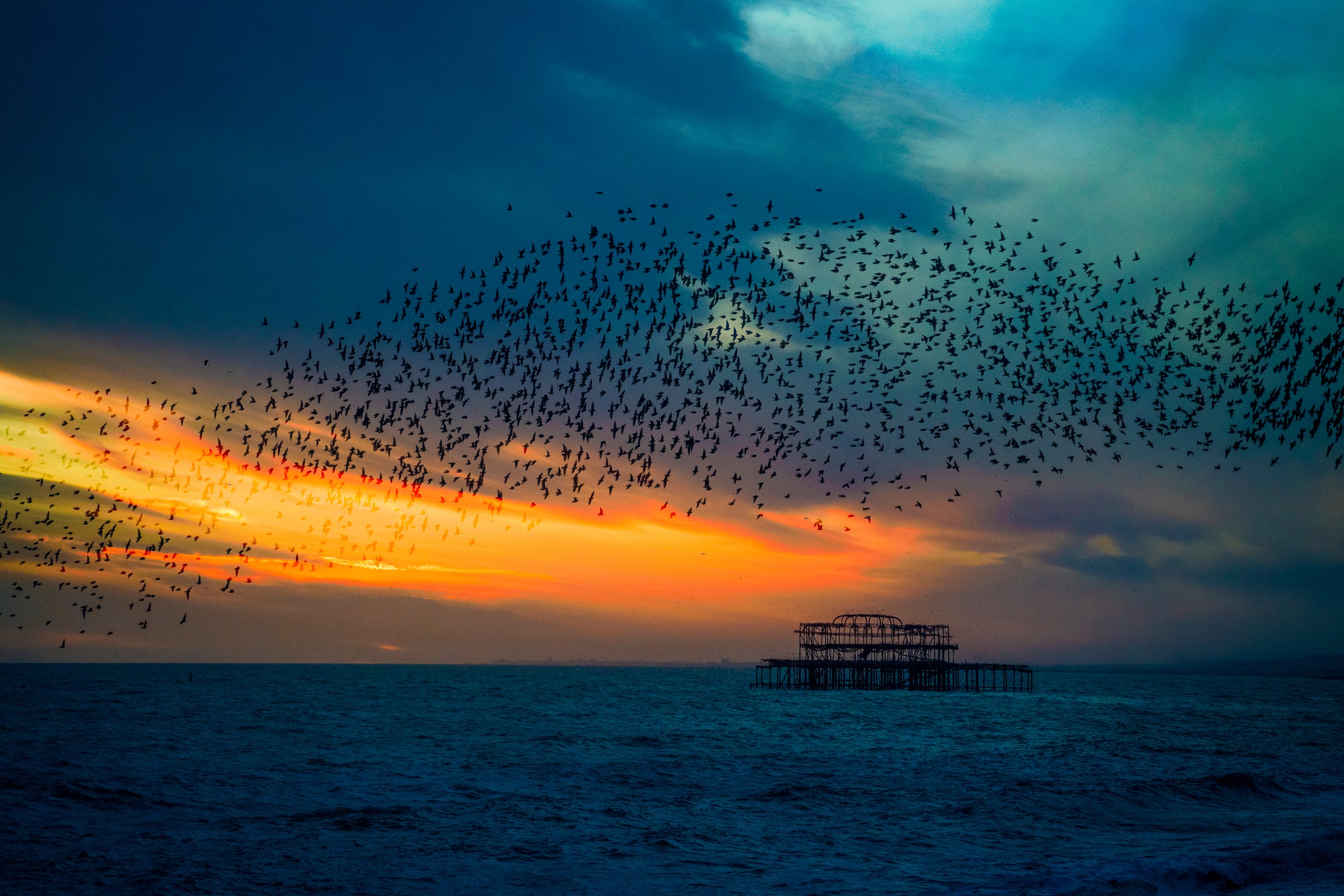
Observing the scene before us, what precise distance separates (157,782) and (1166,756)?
46.7 metres

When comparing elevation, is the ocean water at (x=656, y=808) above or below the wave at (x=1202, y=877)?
below

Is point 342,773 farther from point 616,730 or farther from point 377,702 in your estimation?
point 377,702

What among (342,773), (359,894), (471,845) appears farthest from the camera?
(342,773)

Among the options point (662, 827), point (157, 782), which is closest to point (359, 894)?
point (662, 827)

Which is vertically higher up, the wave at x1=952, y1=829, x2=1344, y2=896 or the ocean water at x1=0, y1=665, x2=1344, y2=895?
the wave at x1=952, y1=829, x2=1344, y2=896

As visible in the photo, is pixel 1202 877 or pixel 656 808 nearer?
pixel 1202 877

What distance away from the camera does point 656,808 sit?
31.8 m

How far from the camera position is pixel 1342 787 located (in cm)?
3616

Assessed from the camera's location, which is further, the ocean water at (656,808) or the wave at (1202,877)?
the ocean water at (656,808)

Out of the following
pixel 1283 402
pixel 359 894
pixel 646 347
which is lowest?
pixel 359 894

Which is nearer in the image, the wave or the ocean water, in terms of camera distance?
the wave

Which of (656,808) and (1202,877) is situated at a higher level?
(1202,877)

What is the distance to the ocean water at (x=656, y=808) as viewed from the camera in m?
22.0

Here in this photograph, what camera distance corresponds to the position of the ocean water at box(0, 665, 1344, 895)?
21969 mm
